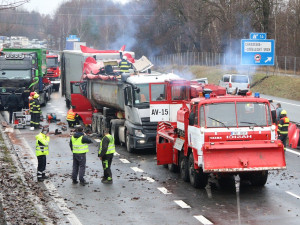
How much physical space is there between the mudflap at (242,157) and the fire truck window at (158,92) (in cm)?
716

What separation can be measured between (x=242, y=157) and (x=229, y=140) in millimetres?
543

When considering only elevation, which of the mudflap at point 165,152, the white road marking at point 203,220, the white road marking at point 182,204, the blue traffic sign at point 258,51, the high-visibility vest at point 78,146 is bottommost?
the white road marking at point 182,204

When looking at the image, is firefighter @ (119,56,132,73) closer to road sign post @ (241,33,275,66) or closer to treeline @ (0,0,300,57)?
road sign post @ (241,33,275,66)

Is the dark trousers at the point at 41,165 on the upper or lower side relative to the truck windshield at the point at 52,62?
lower

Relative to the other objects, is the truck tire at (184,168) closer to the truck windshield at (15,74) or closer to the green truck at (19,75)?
the green truck at (19,75)

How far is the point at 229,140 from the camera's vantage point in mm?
15438

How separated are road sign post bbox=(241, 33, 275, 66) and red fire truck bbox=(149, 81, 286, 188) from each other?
736 inches

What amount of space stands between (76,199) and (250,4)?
1999 inches

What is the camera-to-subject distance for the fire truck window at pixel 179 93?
72.5ft

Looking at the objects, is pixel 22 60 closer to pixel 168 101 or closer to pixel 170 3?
pixel 168 101

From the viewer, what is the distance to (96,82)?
2789cm

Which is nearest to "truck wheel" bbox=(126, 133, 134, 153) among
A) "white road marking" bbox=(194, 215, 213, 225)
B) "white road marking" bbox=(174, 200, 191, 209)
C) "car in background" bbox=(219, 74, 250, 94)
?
"white road marking" bbox=(174, 200, 191, 209)

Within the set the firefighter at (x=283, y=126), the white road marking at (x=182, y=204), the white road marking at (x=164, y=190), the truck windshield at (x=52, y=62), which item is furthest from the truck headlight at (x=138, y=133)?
the truck windshield at (x=52, y=62)

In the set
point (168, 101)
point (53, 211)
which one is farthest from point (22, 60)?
point (53, 211)
